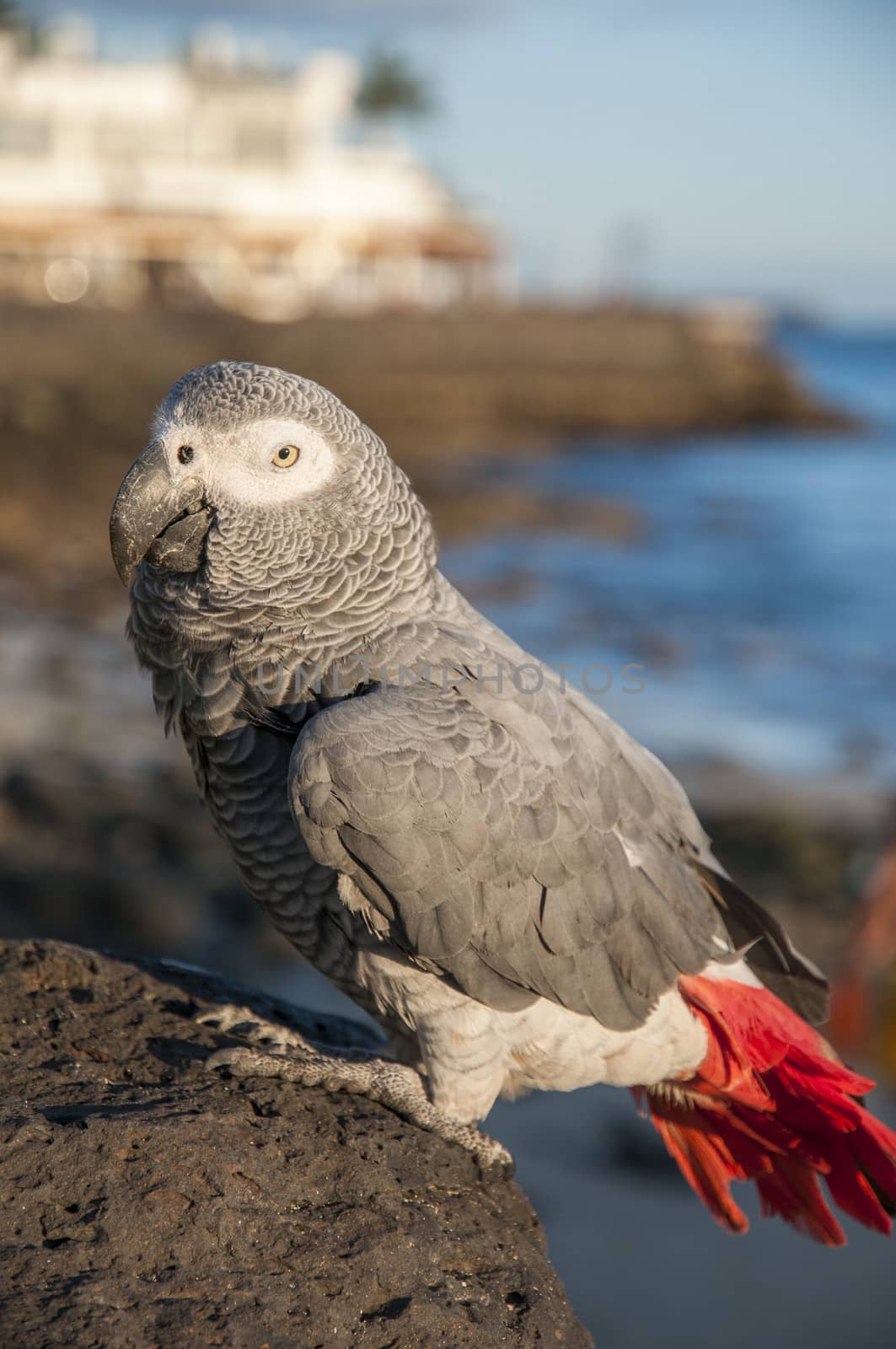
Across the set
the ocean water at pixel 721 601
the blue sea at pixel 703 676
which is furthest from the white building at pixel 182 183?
the ocean water at pixel 721 601

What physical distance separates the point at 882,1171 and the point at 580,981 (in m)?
0.91

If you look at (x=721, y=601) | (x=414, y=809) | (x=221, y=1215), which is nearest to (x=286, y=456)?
(x=414, y=809)

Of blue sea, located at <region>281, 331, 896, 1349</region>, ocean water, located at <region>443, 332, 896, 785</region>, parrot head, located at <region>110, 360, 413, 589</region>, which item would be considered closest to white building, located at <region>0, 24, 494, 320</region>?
blue sea, located at <region>281, 331, 896, 1349</region>

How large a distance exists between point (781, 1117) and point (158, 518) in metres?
2.14

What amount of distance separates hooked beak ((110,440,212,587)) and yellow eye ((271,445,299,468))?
0.60 ft

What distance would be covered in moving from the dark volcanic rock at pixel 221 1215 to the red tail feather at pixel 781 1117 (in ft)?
2.16

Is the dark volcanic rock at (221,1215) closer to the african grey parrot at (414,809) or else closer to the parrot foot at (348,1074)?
the parrot foot at (348,1074)

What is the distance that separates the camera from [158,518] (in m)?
2.53

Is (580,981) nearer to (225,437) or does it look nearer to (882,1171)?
(882,1171)

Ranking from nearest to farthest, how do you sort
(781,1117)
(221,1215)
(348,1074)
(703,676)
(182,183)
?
(221,1215) < (348,1074) < (781,1117) < (703,676) < (182,183)

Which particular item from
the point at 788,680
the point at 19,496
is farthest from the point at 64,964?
the point at 19,496

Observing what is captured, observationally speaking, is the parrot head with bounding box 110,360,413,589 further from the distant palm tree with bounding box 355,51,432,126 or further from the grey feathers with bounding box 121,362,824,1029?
the distant palm tree with bounding box 355,51,432,126

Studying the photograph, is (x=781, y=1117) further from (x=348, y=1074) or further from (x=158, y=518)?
(x=158, y=518)

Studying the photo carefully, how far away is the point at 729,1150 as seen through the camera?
122 inches
